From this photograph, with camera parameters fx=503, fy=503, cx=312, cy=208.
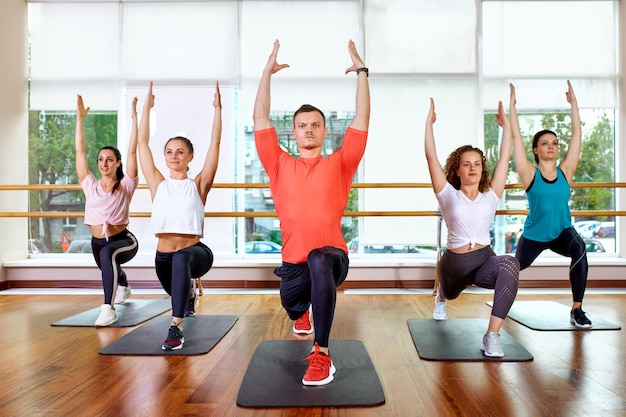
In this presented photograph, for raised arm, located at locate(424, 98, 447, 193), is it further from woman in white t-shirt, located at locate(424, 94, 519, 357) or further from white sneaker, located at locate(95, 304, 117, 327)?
white sneaker, located at locate(95, 304, 117, 327)

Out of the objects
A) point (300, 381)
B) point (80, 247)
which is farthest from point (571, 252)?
point (80, 247)

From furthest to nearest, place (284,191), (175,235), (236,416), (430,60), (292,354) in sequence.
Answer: (430,60), (175,235), (292,354), (284,191), (236,416)

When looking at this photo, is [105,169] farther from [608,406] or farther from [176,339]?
[608,406]

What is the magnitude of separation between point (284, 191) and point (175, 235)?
0.79 metres

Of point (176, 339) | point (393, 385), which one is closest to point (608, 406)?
point (393, 385)

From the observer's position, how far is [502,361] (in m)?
2.06

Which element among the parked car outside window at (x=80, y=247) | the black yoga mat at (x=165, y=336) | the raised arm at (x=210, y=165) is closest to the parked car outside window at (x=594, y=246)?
the black yoga mat at (x=165, y=336)

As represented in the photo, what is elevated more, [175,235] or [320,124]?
[320,124]

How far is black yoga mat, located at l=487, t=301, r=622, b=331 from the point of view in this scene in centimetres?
269

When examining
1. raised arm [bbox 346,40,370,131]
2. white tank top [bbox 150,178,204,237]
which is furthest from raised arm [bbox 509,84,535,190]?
white tank top [bbox 150,178,204,237]

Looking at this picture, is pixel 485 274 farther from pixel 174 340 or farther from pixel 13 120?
pixel 13 120

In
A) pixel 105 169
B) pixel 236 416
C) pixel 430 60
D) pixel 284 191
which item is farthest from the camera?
pixel 430 60

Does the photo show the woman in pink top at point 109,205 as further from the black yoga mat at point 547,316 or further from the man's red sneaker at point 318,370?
the black yoga mat at point 547,316

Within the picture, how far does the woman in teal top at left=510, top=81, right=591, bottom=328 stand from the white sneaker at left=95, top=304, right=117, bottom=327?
2.36 meters
